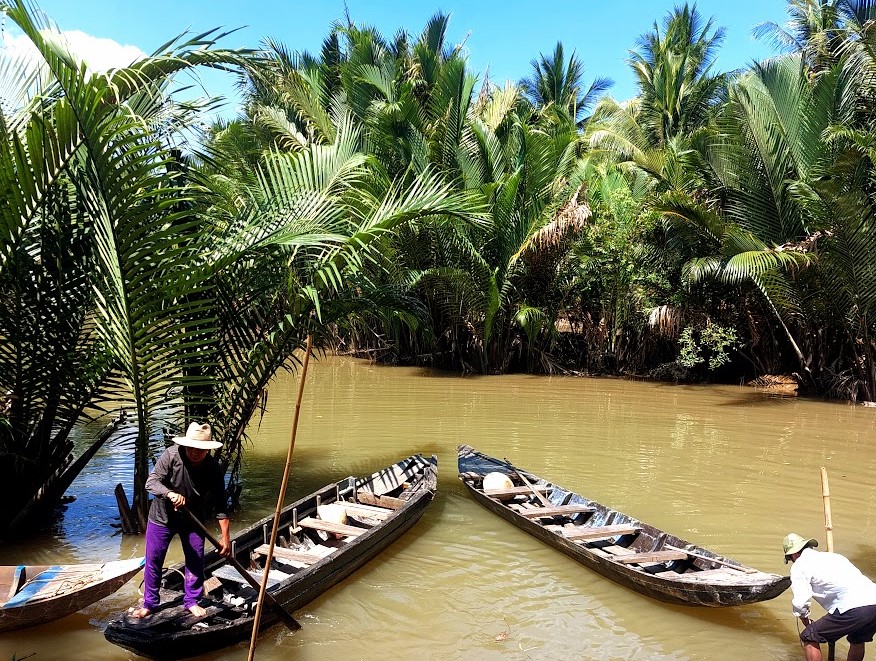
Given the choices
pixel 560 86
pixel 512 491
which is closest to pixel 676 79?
pixel 560 86

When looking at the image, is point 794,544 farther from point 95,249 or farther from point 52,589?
point 95,249

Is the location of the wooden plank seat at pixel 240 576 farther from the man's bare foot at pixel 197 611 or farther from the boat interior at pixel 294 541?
the man's bare foot at pixel 197 611

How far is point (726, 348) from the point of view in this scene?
1789 centimetres

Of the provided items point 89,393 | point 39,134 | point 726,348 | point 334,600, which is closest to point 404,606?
point 334,600

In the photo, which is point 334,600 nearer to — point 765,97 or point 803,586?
point 803,586

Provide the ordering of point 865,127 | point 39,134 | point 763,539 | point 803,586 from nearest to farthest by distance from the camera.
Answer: point 803,586 < point 39,134 < point 763,539 < point 865,127

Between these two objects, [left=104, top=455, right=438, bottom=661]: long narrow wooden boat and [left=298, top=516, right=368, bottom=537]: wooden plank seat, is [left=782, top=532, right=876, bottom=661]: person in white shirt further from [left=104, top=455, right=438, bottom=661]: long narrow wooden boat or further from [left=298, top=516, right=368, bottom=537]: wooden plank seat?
[left=298, top=516, right=368, bottom=537]: wooden plank seat

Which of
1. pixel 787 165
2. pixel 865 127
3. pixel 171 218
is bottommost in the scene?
pixel 171 218

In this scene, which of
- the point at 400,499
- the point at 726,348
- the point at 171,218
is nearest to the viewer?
the point at 171,218

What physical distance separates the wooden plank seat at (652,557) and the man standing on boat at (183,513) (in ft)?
11.4

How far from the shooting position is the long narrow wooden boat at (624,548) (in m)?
5.10

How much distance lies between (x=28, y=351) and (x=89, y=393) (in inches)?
26.6

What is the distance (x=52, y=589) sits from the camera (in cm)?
491

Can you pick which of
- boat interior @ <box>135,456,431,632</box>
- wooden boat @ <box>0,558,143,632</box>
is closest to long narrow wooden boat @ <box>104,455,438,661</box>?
boat interior @ <box>135,456,431,632</box>
